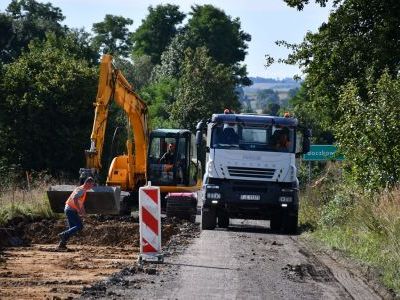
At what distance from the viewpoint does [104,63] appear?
3466 centimetres

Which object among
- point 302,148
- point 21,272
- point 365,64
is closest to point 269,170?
point 302,148

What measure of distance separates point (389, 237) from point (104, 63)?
15.0 m

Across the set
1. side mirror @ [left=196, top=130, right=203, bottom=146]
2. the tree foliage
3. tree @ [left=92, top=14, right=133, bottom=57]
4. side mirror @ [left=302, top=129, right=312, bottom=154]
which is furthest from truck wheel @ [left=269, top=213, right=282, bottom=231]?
tree @ [left=92, top=14, right=133, bottom=57]

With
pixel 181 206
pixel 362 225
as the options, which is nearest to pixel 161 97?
pixel 181 206

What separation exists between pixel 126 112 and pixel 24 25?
64.1 metres

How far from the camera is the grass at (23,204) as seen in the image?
32.6 metres

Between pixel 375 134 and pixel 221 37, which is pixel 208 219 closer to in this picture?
pixel 375 134

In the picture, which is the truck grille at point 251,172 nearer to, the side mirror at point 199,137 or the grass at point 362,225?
the side mirror at point 199,137

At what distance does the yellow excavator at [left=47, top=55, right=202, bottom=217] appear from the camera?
34.2m

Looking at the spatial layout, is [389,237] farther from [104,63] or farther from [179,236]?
[104,63]

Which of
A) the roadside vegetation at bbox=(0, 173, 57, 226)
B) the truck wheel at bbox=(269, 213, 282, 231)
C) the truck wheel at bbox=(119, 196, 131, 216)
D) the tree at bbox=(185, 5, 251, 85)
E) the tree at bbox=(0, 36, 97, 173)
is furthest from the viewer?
the tree at bbox=(185, 5, 251, 85)

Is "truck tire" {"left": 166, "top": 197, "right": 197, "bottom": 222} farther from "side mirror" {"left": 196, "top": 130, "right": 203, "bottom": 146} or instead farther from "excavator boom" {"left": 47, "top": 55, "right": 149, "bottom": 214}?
"side mirror" {"left": 196, "top": 130, "right": 203, "bottom": 146}

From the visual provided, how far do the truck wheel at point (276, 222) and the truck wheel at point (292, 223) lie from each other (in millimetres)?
483

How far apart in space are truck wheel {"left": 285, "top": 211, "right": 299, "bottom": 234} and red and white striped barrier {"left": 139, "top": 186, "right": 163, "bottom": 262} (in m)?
9.73
